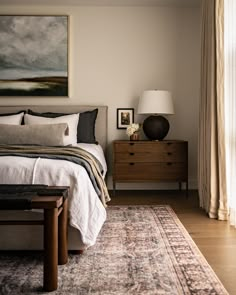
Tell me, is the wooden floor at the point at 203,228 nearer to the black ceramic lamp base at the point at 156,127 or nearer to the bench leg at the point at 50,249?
the black ceramic lamp base at the point at 156,127

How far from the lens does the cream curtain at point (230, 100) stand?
10.8 ft

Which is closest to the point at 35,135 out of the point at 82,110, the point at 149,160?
the point at 82,110

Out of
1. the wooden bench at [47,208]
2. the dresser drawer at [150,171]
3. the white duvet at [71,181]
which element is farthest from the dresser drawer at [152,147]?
the wooden bench at [47,208]

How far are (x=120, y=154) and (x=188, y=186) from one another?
115 cm

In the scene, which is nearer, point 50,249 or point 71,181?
point 50,249

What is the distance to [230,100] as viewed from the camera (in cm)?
335

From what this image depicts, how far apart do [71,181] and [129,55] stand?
122 inches

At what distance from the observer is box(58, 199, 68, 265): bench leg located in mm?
2236

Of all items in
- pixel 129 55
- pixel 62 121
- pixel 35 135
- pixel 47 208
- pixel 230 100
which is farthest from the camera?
pixel 129 55

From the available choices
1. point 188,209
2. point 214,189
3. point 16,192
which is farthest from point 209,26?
point 16,192

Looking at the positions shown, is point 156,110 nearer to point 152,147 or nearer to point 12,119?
point 152,147

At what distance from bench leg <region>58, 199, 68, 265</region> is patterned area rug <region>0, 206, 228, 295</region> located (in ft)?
0.20

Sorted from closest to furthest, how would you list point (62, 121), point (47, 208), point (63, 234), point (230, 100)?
point (47, 208) < point (63, 234) < point (230, 100) < point (62, 121)

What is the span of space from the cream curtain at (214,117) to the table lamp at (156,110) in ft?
3.13
